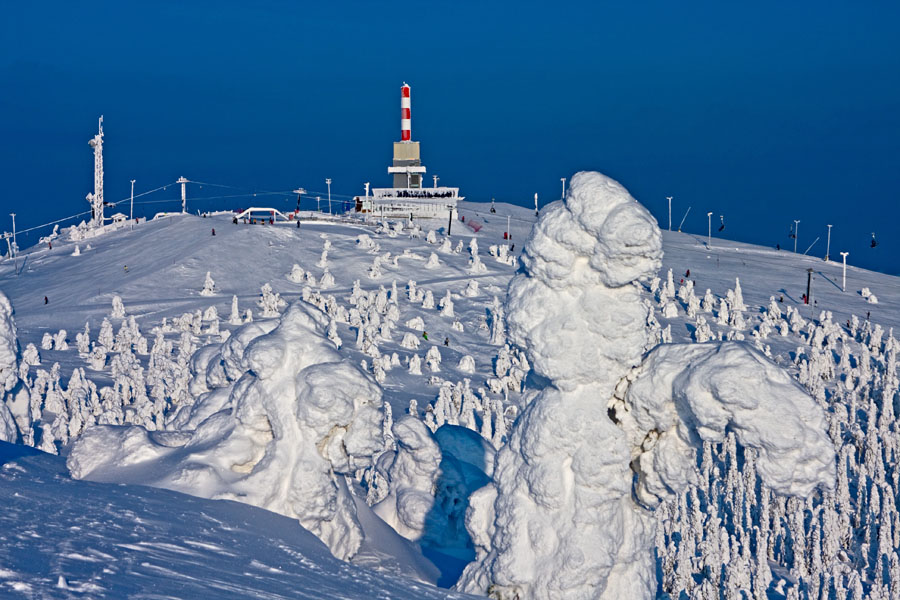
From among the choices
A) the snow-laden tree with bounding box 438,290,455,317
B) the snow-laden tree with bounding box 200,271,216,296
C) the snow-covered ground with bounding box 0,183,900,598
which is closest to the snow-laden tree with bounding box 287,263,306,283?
the snow-covered ground with bounding box 0,183,900,598

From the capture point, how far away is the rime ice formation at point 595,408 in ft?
50.3

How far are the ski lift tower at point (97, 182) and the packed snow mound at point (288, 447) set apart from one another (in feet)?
217

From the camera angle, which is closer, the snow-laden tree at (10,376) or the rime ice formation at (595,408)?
the rime ice formation at (595,408)

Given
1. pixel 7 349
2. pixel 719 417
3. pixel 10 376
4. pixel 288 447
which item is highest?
pixel 7 349

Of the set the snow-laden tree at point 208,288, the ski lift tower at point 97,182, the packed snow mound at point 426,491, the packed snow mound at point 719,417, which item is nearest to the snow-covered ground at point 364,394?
the packed snow mound at point 426,491

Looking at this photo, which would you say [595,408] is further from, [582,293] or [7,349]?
[7,349]

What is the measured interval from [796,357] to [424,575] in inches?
1404

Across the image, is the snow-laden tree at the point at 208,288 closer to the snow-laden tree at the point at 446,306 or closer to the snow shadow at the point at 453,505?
the snow-laden tree at the point at 446,306

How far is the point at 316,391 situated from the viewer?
17922 millimetres

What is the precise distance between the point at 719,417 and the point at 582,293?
258 centimetres

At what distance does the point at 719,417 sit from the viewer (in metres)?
15.1

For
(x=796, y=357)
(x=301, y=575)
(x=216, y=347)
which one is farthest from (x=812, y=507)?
(x=301, y=575)

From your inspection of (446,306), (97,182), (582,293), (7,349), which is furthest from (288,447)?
(97,182)

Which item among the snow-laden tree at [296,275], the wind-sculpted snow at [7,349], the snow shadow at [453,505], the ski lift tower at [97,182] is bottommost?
the snow shadow at [453,505]
